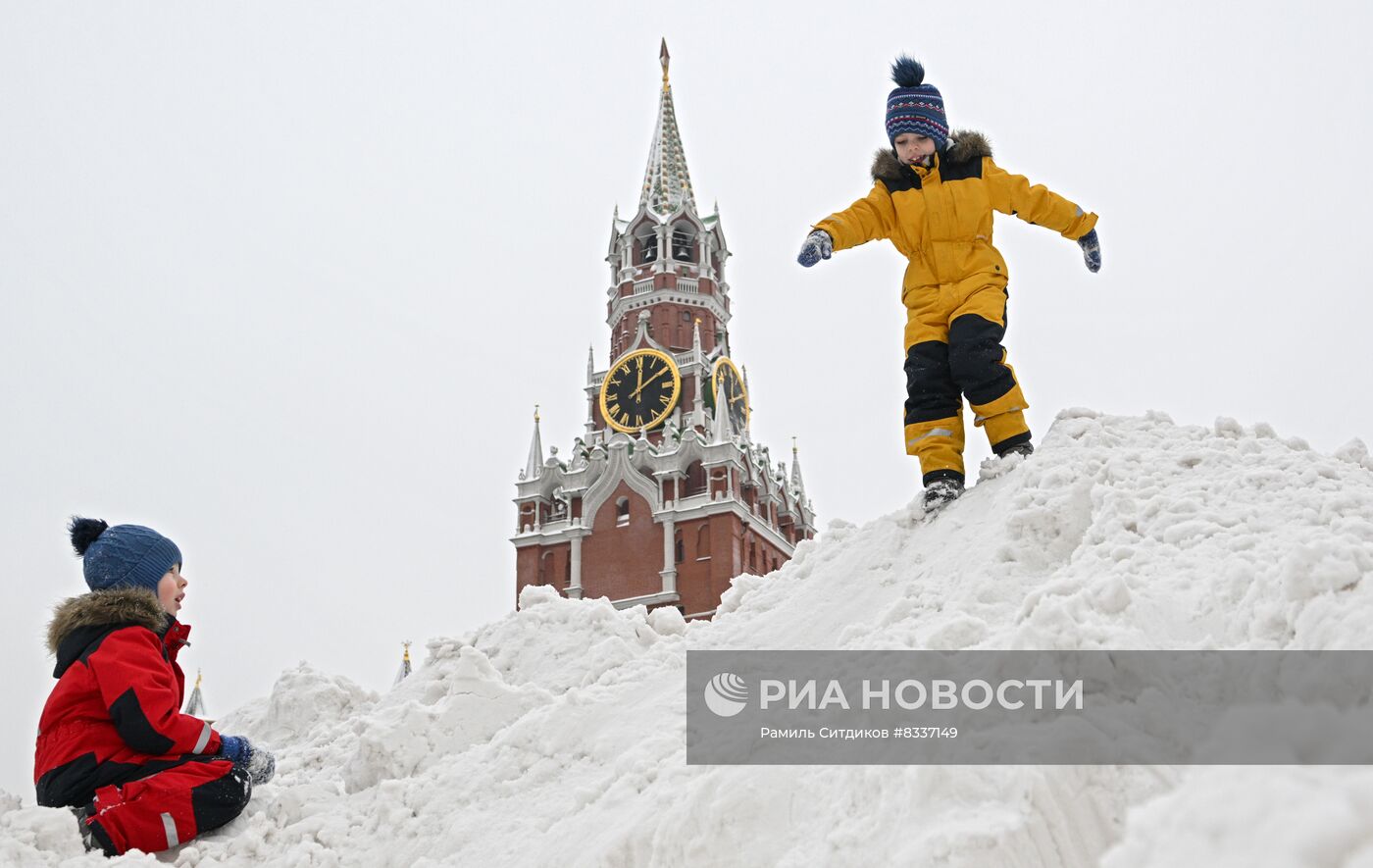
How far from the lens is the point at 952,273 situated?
537 centimetres

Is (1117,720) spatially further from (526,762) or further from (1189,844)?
(526,762)

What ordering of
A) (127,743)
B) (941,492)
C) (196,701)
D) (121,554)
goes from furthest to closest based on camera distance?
1. (196,701)
2. (941,492)
3. (121,554)
4. (127,743)

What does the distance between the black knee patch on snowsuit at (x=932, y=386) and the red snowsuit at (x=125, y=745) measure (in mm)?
3402

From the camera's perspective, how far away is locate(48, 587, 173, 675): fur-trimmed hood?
418cm

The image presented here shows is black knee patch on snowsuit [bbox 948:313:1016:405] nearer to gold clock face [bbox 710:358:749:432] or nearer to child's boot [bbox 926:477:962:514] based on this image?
child's boot [bbox 926:477:962:514]

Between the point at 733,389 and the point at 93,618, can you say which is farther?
the point at 733,389

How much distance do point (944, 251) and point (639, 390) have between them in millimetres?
40839

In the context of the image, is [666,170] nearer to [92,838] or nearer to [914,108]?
[914,108]

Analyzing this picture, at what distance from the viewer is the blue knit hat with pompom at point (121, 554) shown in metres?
4.45

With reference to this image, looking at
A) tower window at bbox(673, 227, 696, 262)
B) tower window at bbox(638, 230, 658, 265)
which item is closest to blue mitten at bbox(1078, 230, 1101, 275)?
tower window at bbox(673, 227, 696, 262)

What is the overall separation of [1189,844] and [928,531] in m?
3.24

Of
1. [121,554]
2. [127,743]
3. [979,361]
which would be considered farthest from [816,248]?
[127,743]

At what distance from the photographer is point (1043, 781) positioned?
7.89 feet

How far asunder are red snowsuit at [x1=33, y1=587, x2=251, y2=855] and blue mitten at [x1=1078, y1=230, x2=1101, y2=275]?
4.83 m
